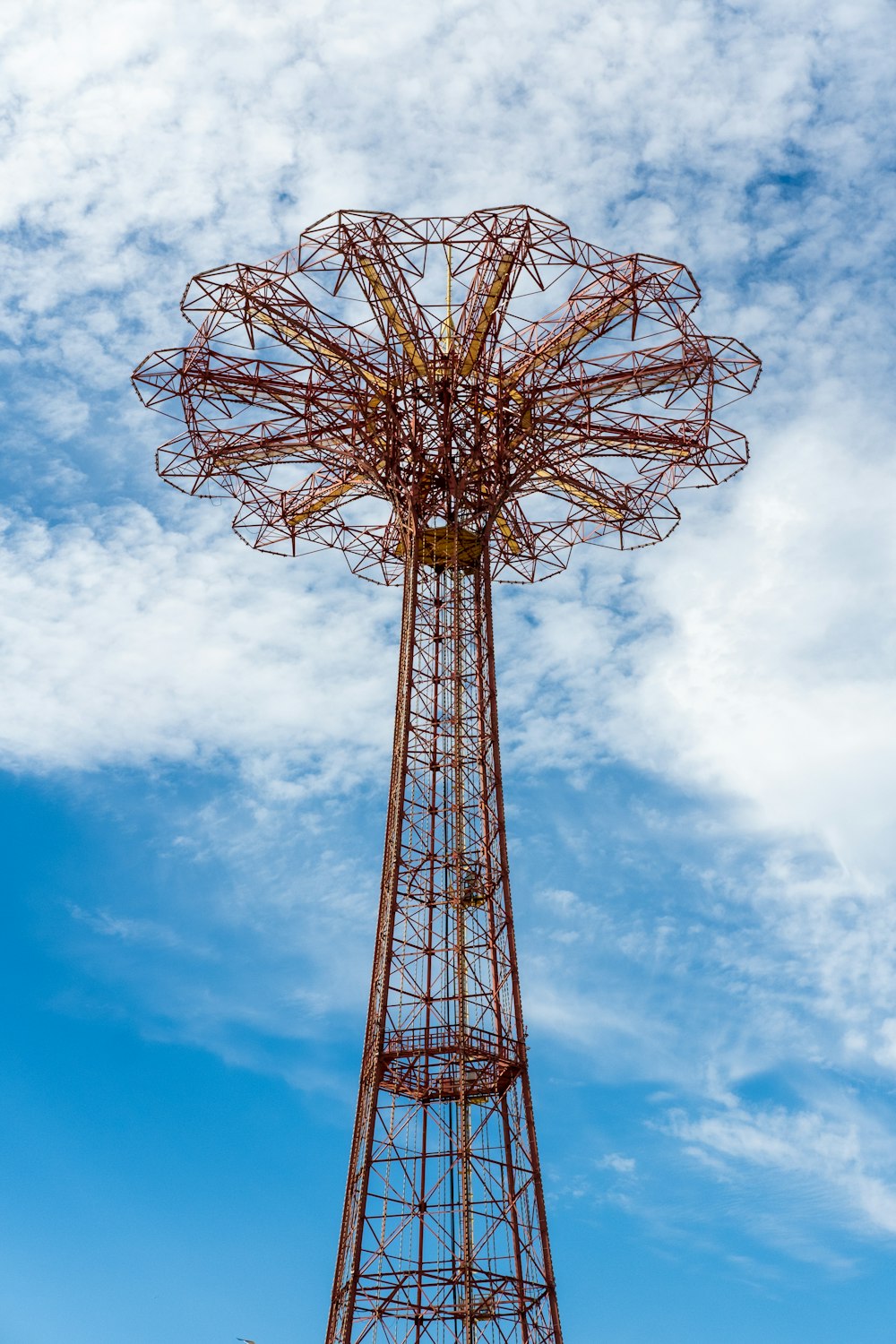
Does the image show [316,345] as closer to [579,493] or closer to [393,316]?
[393,316]

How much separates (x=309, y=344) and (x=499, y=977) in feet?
62.0

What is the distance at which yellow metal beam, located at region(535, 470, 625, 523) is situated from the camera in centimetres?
5436

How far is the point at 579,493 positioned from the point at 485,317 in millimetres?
7210

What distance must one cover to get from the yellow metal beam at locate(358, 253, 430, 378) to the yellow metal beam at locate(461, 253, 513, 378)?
4.20 ft

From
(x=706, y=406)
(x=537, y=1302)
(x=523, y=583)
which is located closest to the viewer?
(x=537, y=1302)

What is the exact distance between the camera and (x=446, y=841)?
Answer: 50.9m

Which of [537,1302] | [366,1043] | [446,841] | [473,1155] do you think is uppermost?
[446,841]

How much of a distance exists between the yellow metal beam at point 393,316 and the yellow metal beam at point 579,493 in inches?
212

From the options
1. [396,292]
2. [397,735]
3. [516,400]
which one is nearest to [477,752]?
[397,735]

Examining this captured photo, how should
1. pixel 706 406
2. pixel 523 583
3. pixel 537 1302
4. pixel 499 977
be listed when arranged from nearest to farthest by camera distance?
pixel 537 1302
pixel 499 977
pixel 706 406
pixel 523 583

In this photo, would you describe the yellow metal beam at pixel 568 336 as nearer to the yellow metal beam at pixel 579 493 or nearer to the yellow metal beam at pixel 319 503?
the yellow metal beam at pixel 579 493

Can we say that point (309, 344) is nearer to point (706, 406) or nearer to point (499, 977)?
point (706, 406)

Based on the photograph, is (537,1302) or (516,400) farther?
(516,400)

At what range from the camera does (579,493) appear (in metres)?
55.4
